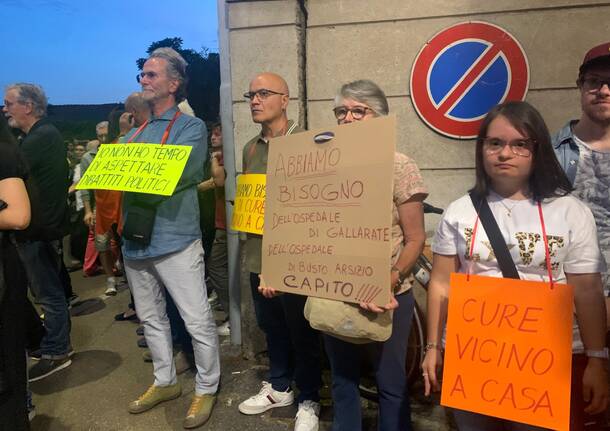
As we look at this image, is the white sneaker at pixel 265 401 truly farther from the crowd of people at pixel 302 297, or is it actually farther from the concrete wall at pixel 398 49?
the concrete wall at pixel 398 49

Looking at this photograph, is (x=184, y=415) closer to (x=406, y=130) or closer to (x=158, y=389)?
(x=158, y=389)

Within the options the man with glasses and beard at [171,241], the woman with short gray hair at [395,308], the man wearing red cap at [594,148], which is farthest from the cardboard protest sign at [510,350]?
the man with glasses and beard at [171,241]

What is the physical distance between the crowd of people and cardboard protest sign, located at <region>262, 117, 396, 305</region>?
110mm

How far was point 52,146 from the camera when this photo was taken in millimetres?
3475

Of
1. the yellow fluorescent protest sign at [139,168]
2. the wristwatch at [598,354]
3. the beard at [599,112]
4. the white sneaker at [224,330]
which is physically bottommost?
the white sneaker at [224,330]

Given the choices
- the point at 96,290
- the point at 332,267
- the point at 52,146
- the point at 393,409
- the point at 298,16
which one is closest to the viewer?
the point at 332,267

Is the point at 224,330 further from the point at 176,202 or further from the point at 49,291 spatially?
the point at 176,202

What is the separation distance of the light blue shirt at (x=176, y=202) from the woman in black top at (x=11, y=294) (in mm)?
721

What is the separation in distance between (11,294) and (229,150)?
6.21ft

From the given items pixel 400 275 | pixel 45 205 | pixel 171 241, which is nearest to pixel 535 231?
pixel 400 275

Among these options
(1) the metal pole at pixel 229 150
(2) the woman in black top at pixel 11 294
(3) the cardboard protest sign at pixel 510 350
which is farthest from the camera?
(1) the metal pole at pixel 229 150

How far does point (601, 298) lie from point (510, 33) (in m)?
2.15

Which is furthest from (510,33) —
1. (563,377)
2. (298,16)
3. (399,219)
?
(563,377)

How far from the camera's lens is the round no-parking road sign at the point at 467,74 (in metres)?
2.97
